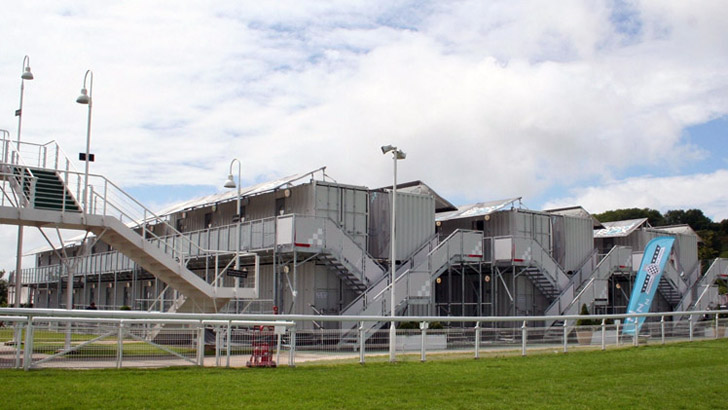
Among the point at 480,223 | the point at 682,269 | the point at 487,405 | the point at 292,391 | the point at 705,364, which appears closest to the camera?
the point at 487,405

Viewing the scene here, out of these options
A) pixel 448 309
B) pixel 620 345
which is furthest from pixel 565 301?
pixel 620 345

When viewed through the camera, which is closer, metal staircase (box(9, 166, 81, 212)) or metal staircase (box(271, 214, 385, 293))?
metal staircase (box(9, 166, 81, 212))

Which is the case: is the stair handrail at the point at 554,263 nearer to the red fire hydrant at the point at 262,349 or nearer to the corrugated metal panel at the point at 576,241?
the corrugated metal panel at the point at 576,241

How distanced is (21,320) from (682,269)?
45.5 meters

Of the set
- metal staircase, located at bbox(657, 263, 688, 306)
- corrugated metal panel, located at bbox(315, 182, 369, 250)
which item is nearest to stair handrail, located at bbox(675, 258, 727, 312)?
metal staircase, located at bbox(657, 263, 688, 306)

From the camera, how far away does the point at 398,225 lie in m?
34.2

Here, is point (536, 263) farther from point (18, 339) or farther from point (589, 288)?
point (18, 339)

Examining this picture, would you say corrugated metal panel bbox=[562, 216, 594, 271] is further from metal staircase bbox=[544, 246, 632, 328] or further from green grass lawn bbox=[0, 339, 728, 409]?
green grass lawn bbox=[0, 339, 728, 409]

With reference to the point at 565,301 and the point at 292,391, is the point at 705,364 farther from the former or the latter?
the point at 565,301

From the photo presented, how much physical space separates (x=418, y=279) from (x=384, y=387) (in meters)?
19.0

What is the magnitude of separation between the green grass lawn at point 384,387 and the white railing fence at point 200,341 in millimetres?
795

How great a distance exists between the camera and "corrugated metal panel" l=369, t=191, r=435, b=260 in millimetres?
34375

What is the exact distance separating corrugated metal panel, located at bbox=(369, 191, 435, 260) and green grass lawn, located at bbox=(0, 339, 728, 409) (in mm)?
18092

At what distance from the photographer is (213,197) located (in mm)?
38062
